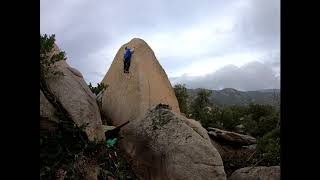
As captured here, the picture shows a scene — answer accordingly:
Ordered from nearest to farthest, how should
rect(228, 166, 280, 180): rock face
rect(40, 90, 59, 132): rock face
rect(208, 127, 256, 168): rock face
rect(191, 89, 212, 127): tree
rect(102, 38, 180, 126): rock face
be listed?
rect(40, 90, 59, 132): rock face
rect(228, 166, 280, 180): rock face
rect(102, 38, 180, 126): rock face
rect(208, 127, 256, 168): rock face
rect(191, 89, 212, 127): tree

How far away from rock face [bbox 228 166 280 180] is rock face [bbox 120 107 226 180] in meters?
1.34

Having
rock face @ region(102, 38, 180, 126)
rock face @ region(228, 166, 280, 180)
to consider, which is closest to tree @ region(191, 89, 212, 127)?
rock face @ region(102, 38, 180, 126)

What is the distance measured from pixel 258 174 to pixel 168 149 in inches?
99.7

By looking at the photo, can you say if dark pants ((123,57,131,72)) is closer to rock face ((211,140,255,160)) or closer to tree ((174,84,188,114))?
rock face ((211,140,255,160))

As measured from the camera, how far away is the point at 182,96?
866 inches

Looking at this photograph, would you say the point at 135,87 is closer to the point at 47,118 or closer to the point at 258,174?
the point at 258,174

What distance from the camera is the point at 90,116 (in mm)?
8945

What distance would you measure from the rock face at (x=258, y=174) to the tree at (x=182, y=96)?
8.33m

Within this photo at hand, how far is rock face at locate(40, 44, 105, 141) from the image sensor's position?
8.58 meters

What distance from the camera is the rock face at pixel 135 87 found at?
1260 centimetres

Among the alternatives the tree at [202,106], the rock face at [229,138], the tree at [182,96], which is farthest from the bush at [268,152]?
the tree at [202,106]

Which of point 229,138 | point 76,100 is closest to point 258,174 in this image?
point 229,138

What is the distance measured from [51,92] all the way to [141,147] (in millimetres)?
2595

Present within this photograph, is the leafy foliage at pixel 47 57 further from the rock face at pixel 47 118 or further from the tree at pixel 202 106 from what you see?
the tree at pixel 202 106
